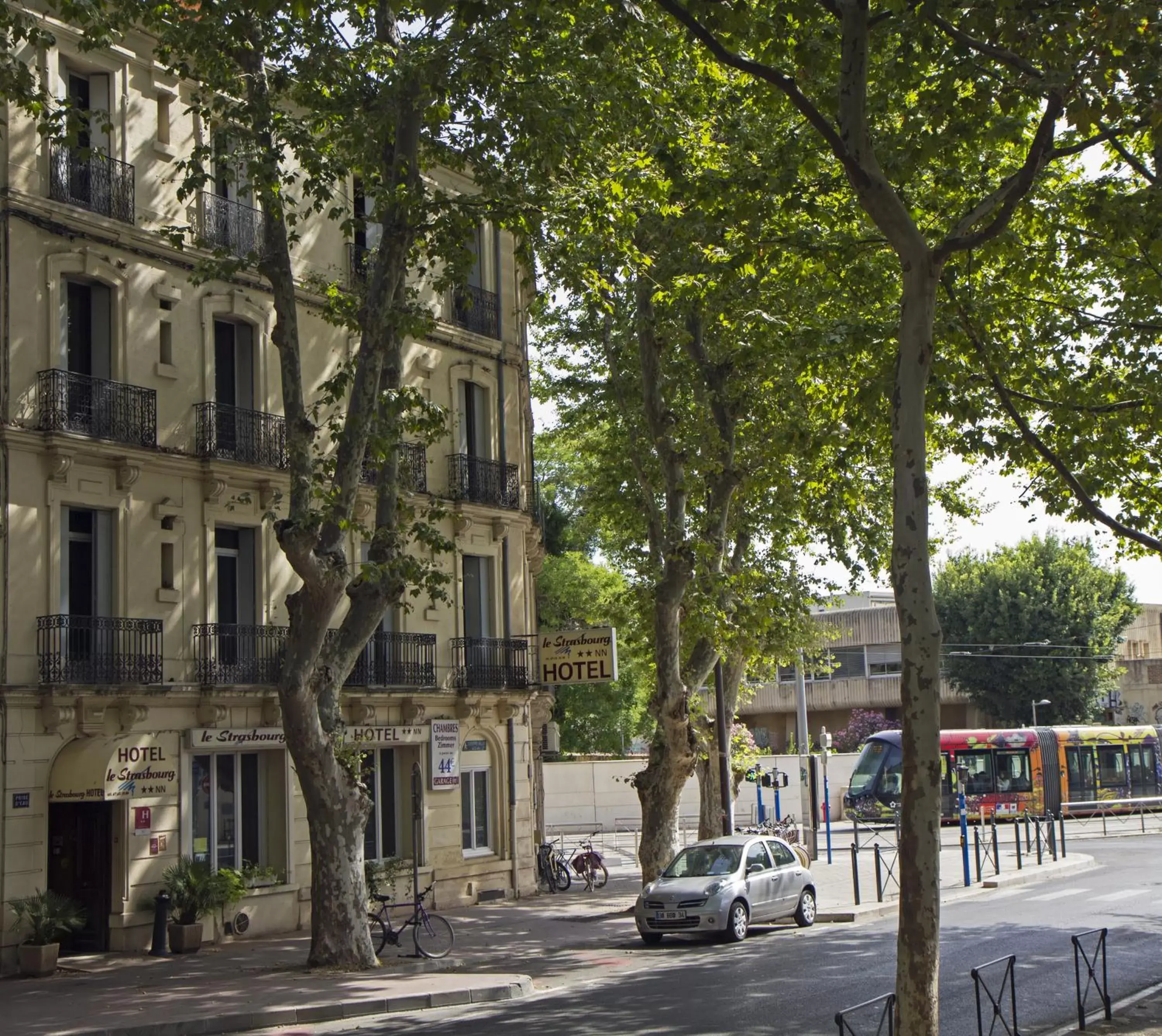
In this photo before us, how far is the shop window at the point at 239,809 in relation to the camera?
2253cm

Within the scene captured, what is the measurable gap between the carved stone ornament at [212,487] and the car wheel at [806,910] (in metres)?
11.4

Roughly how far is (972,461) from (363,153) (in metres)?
8.66

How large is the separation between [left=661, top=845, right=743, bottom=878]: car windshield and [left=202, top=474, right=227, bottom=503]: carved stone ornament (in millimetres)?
9396

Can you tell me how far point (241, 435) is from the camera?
23.6 meters

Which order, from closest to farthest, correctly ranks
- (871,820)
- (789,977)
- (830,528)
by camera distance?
(789,977) → (830,528) → (871,820)

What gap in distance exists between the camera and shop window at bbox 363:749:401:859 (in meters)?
25.9

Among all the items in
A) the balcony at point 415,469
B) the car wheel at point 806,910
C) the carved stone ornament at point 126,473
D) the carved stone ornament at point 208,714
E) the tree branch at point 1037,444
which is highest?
the balcony at point 415,469

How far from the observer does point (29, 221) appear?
2052 cm

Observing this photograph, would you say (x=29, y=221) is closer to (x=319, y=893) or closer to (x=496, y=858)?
(x=319, y=893)

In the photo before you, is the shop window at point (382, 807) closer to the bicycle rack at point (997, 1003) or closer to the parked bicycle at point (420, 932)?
the parked bicycle at point (420, 932)

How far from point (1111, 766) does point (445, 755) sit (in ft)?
103

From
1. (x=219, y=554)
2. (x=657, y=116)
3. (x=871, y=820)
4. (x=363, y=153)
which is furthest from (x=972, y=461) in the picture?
(x=871, y=820)

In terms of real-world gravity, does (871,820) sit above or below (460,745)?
below

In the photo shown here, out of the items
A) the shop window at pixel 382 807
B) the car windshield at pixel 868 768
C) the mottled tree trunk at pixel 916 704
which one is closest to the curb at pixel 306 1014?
the mottled tree trunk at pixel 916 704
